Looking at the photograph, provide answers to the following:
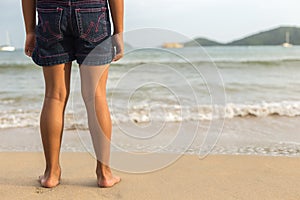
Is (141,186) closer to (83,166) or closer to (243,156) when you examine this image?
(83,166)

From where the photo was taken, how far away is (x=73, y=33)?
1.85 m

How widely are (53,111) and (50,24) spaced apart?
18.0 inches

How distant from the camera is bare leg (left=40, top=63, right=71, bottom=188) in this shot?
1917 mm

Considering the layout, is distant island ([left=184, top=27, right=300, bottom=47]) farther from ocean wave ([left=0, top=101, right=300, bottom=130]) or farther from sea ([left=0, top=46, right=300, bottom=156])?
ocean wave ([left=0, top=101, right=300, bottom=130])

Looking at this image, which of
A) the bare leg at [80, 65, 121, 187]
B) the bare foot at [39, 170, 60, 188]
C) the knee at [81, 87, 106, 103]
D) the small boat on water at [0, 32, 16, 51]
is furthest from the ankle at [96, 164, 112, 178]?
the small boat on water at [0, 32, 16, 51]

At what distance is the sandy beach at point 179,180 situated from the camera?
1.88 meters

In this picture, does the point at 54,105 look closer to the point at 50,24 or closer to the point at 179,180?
the point at 50,24

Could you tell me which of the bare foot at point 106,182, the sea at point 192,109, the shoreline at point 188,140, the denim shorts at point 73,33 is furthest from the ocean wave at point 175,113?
the denim shorts at point 73,33

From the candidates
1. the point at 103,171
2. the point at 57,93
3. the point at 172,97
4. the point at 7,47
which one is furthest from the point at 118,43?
the point at 7,47

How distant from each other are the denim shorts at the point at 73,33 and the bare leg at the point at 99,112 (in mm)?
61

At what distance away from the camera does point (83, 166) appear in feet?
7.97

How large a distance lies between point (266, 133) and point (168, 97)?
251cm

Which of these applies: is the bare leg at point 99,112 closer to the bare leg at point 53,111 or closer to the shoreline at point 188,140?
the bare leg at point 53,111

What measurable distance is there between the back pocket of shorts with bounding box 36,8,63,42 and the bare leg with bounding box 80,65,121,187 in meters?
0.21
